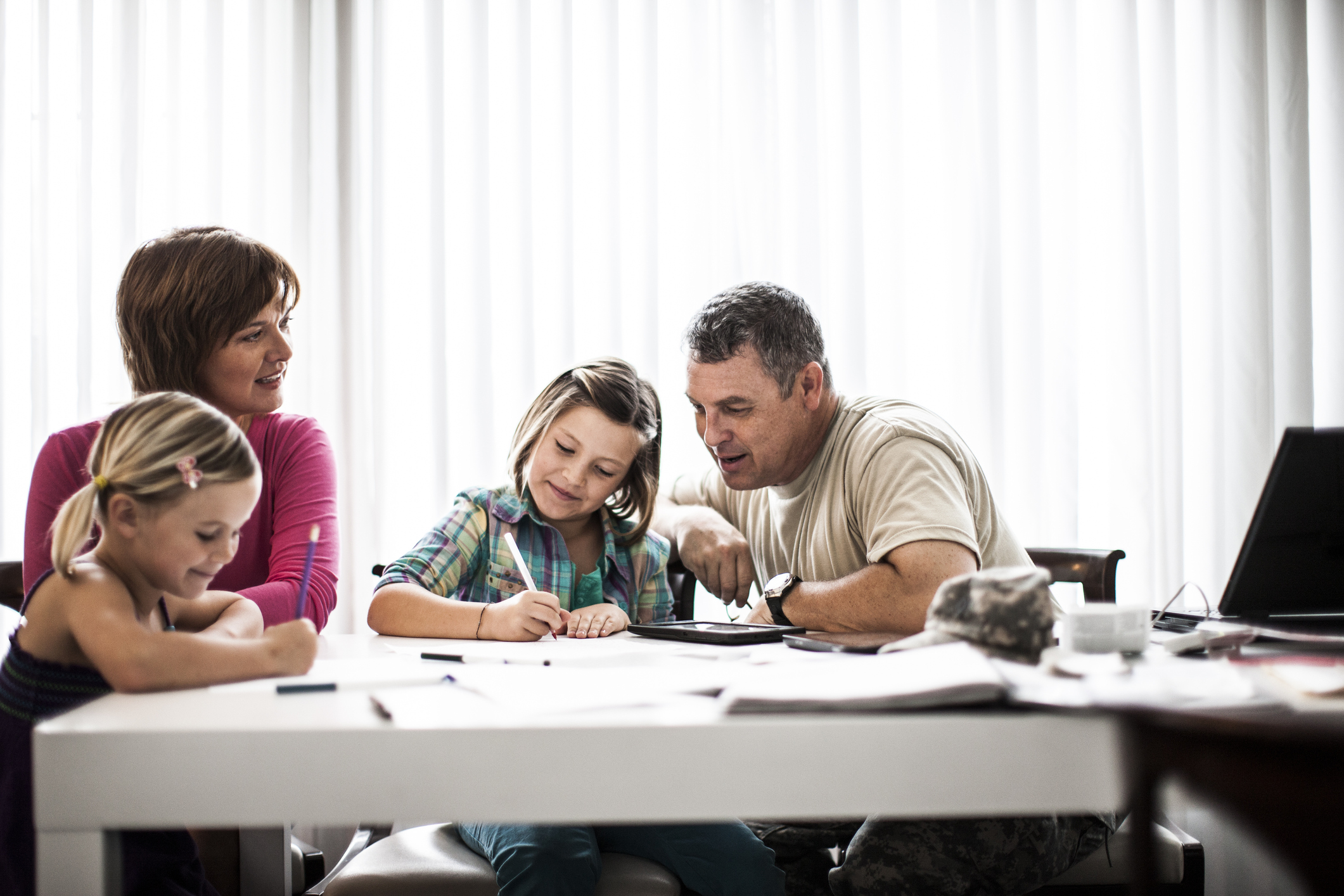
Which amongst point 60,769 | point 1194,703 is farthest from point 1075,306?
point 60,769

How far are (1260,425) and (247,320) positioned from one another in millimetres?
2487

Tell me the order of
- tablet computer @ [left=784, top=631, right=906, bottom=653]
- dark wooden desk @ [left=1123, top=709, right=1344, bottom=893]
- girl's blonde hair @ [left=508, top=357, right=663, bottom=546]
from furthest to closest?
girl's blonde hair @ [left=508, top=357, right=663, bottom=546] → tablet computer @ [left=784, top=631, right=906, bottom=653] → dark wooden desk @ [left=1123, top=709, right=1344, bottom=893]

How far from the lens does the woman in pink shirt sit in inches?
55.1

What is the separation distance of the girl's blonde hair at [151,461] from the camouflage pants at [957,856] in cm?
91

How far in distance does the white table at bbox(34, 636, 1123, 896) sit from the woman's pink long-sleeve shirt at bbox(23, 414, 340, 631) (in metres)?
0.61

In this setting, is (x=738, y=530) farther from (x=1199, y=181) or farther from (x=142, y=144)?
(x=142, y=144)

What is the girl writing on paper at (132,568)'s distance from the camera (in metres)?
0.89

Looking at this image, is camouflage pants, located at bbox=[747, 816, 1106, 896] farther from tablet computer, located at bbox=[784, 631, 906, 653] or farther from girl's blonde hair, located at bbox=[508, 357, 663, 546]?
girl's blonde hair, located at bbox=[508, 357, 663, 546]

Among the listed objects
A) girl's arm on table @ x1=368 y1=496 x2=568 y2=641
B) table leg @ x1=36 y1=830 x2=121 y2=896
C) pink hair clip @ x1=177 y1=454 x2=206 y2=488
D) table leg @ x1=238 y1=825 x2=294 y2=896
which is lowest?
table leg @ x1=238 y1=825 x2=294 y2=896

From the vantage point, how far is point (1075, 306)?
8.07ft

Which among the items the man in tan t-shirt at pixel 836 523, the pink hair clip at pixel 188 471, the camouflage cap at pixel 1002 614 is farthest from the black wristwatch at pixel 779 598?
the pink hair clip at pixel 188 471

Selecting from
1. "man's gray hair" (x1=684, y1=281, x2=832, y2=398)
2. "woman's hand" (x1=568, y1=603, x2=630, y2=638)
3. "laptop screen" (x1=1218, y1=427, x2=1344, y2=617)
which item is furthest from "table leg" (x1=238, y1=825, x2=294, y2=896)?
"laptop screen" (x1=1218, y1=427, x2=1344, y2=617)

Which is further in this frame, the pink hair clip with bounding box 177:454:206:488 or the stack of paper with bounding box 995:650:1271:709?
the pink hair clip with bounding box 177:454:206:488

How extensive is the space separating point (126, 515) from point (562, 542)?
0.83 metres
